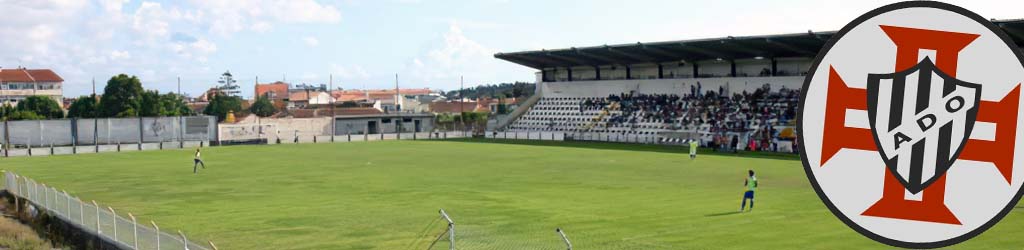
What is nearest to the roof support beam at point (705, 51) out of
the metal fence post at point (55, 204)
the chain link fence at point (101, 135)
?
the chain link fence at point (101, 135)

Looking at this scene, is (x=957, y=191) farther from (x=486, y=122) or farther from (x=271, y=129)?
(x=486, y=122)

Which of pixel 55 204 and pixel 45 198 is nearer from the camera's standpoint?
pixel 55 204

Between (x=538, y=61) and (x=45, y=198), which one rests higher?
(x=538, y=61)

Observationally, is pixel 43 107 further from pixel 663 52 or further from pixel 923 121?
pixel 923 121

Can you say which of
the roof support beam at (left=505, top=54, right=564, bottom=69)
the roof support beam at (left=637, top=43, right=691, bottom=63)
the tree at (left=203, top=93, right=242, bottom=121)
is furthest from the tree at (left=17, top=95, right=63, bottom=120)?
the roof support beam at (left=637, top=43, right=691, bottom=63)

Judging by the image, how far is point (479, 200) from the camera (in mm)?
24422

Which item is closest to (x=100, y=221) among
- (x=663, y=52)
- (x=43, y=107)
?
(x=663, y=52)

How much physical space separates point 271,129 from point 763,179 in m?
49.2

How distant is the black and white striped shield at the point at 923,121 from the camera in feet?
21.4

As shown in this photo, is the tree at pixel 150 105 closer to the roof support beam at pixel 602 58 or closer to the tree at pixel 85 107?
the tree at pixel 85 107

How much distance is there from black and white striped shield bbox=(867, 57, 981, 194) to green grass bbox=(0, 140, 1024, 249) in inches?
378

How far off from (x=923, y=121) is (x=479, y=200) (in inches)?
727

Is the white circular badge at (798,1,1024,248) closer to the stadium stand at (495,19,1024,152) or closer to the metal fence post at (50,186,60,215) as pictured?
the metal fence post at (50,186,60,215)

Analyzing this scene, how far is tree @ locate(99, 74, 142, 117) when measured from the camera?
86.2m
